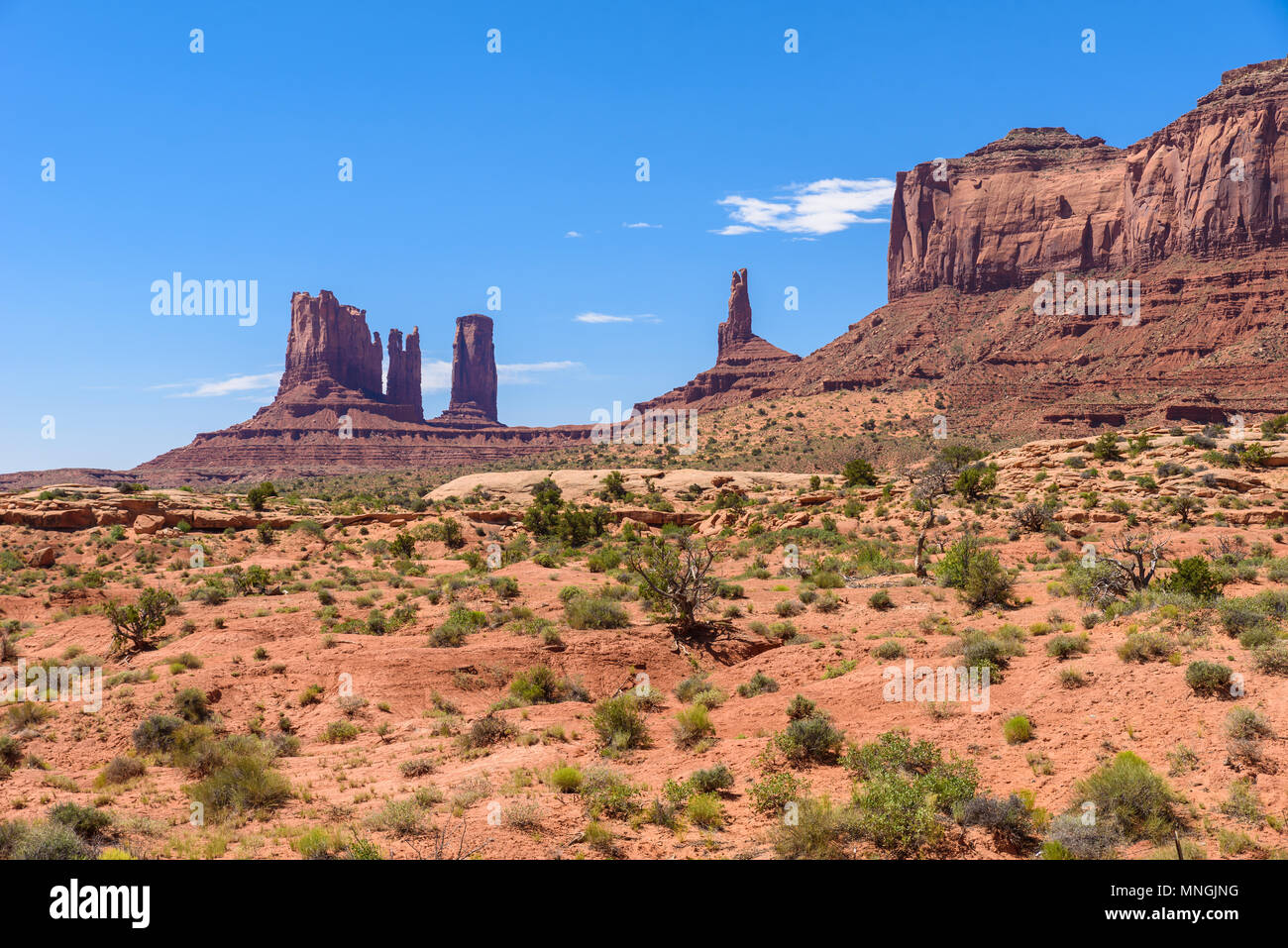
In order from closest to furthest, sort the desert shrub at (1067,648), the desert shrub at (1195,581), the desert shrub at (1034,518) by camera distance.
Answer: the desert shrub at (1067,648) → the desert shrub at (1195,581) → the desert shrub at (1034,518)

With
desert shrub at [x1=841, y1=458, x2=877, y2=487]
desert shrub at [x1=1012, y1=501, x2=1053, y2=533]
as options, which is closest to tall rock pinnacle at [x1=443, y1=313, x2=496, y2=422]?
desert shrub at [x1=841, y1=458, x2=877, y2=487]

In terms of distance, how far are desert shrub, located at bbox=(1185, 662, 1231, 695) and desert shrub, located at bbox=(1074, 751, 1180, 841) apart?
268 centimetres

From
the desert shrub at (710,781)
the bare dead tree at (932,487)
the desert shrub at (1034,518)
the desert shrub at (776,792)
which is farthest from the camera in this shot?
the bare dead tree at (932,487)

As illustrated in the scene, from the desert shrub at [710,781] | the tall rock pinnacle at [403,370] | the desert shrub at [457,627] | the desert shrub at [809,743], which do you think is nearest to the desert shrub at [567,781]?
the desert shrub at [710,781]

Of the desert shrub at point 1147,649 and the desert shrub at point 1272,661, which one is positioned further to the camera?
the desert shrub at point 1147,649

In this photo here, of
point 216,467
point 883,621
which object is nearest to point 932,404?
point 883,621

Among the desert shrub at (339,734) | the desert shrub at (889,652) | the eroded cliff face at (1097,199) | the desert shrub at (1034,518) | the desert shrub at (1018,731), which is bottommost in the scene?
the desert shrub at (339,734)

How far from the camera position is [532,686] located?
15812 millimetres

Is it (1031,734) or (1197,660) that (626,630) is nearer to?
(1031,734)

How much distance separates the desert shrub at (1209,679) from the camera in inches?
416

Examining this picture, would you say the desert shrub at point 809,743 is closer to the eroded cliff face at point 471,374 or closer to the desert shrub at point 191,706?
the desert shrub at point 191,706

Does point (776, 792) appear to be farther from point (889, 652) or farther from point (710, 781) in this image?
point (889, 652)

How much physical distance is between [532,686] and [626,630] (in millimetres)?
3784

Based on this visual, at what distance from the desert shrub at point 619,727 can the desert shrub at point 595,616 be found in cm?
543
